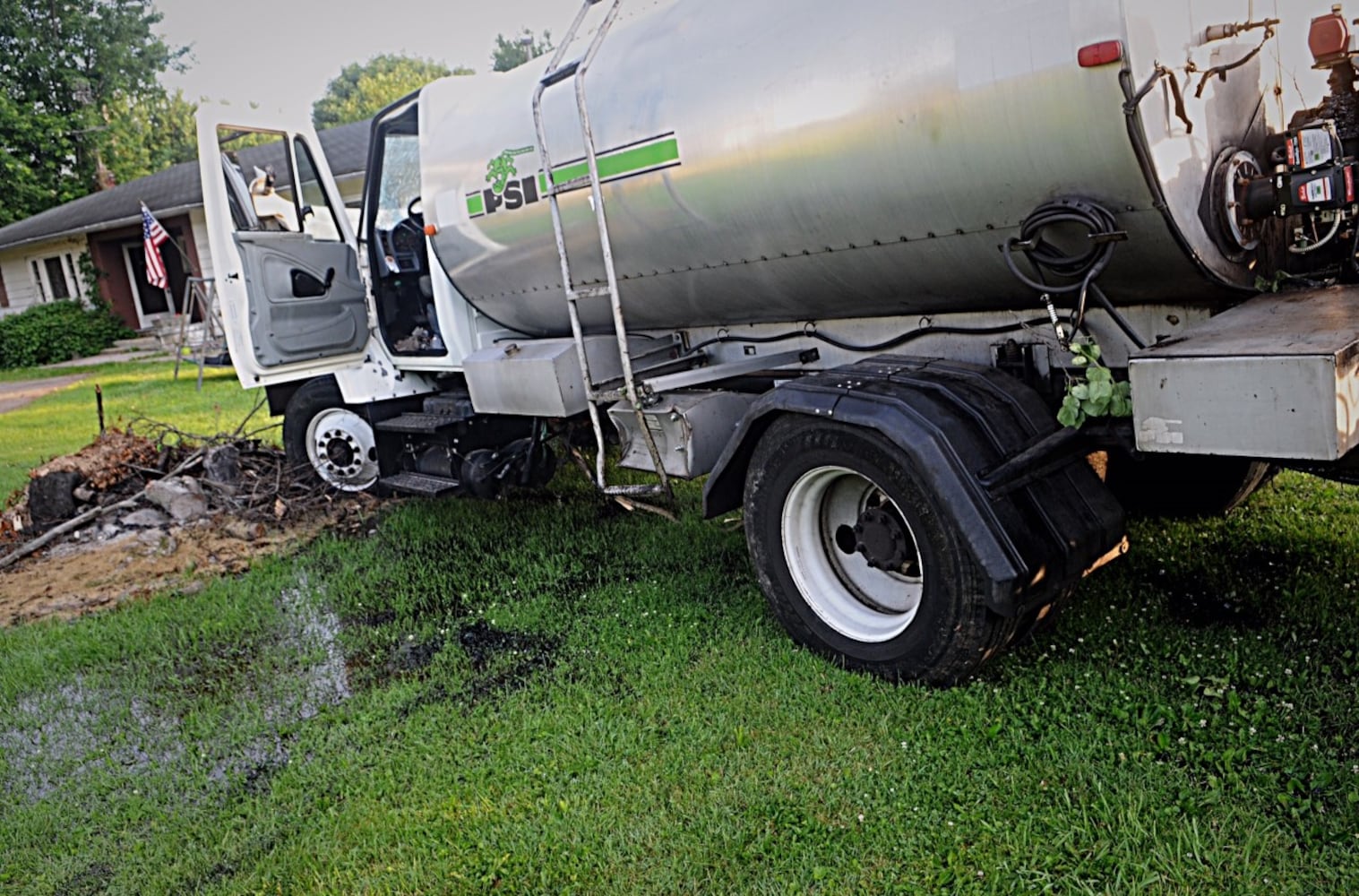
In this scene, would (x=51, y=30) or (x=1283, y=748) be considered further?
(x=51, y=30)

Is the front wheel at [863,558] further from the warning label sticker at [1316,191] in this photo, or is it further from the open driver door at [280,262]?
the open driver door at [280,262]

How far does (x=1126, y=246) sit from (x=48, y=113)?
3760 cm

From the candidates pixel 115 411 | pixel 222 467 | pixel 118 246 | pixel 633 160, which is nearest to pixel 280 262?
pixel 222 467

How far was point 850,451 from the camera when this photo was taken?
3637 mm

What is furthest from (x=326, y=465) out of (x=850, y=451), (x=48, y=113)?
(x=48, y=113)

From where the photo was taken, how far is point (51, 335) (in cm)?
2344

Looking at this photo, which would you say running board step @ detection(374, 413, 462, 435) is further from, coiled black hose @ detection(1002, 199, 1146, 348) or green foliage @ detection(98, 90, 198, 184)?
green foliage @ detection(98, 90, 198, 184)

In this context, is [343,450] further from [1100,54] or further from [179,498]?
[1100,54]

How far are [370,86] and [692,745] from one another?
6655 centimetres

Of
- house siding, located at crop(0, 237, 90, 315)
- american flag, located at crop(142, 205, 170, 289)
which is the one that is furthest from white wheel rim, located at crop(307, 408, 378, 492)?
house siding, located at crop(0, 237, 90, 315)

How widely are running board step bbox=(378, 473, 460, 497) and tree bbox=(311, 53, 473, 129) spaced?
168 ft

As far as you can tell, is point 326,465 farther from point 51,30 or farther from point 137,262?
point 51,30

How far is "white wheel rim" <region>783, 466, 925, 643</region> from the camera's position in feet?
12.9

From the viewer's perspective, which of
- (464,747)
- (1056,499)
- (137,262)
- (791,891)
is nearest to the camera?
(791,891)
